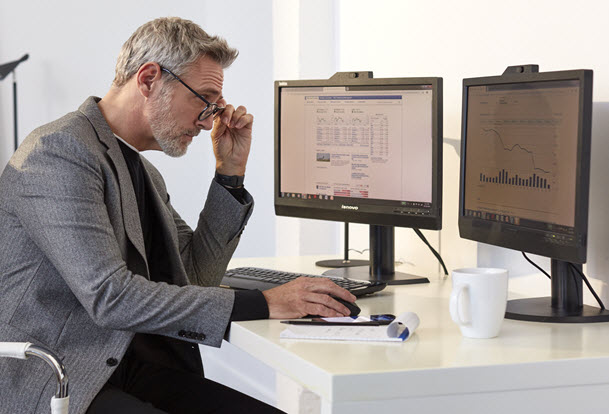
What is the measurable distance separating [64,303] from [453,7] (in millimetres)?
1249

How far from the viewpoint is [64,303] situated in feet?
5.22

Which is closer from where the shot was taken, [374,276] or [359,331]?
[359,331]

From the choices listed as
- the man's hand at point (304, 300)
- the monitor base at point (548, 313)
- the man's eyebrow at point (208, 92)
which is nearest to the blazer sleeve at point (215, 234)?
the man's eyebrow at point (208, 92)

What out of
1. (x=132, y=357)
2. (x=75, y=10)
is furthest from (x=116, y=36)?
(x=132, y=357)

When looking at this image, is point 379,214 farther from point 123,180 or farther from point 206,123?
point 123,180

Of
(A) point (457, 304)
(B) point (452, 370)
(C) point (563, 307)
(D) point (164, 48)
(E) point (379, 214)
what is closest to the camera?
(B) point (452, 370)

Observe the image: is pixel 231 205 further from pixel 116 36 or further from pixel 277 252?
pixel 116 36

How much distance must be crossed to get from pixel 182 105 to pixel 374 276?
2.11 feet

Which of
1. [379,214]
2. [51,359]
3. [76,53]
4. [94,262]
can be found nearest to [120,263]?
[94,262]

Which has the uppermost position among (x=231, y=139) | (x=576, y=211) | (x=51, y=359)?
(x=231, y=139)

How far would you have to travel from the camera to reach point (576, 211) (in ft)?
4.70

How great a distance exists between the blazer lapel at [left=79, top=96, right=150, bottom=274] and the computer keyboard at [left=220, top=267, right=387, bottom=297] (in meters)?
0.28

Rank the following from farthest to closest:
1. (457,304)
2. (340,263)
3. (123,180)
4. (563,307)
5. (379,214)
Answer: (340,263), (379,214), (123,180), (563,307), (457,304)

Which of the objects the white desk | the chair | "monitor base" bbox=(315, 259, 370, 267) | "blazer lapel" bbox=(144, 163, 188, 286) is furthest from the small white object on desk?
"monitor base" bbox=(315, 259, 370, 267)
